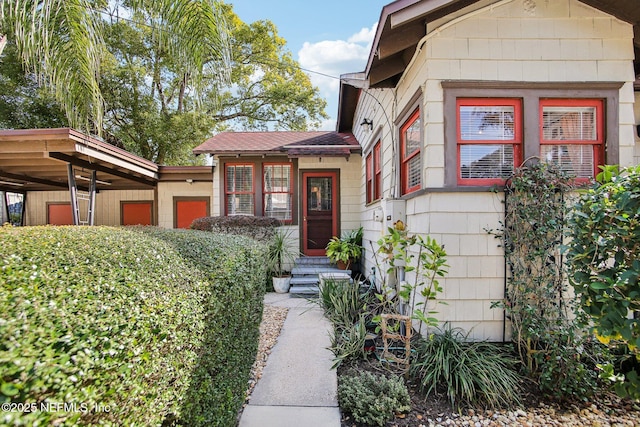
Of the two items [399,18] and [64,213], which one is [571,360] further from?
[64,213]

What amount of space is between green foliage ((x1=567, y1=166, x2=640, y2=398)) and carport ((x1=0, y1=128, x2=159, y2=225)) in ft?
25.4

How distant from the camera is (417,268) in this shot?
3154 mm

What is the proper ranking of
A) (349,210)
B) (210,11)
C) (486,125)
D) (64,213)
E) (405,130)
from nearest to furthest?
(486,125) → (210,11) → (405,130) → (349,210) → (64,213)

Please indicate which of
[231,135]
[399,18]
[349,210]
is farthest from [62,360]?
[231,135]

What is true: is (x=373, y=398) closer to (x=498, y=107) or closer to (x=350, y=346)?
(x=350, y=346)

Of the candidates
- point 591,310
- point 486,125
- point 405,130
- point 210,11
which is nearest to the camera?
point 591,310

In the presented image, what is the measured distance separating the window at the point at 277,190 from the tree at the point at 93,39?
3899mm

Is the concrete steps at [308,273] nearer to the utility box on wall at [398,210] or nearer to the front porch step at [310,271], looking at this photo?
the front porch step at [310,271]

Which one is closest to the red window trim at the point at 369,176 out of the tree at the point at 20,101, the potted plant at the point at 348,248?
the potted plant at the point at 348,248

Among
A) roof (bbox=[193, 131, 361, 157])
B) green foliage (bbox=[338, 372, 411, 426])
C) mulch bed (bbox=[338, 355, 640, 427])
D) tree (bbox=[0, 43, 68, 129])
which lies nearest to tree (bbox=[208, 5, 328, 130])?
tree (bbox=[0, 43, 68, 129])

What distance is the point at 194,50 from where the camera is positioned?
4.11 metres

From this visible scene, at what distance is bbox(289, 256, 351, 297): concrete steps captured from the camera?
6.29 m

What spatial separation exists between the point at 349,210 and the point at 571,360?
5660mm

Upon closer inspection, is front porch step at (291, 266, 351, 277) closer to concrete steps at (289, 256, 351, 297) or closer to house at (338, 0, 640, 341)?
concrete steps at (289, 256, 351, 297)
